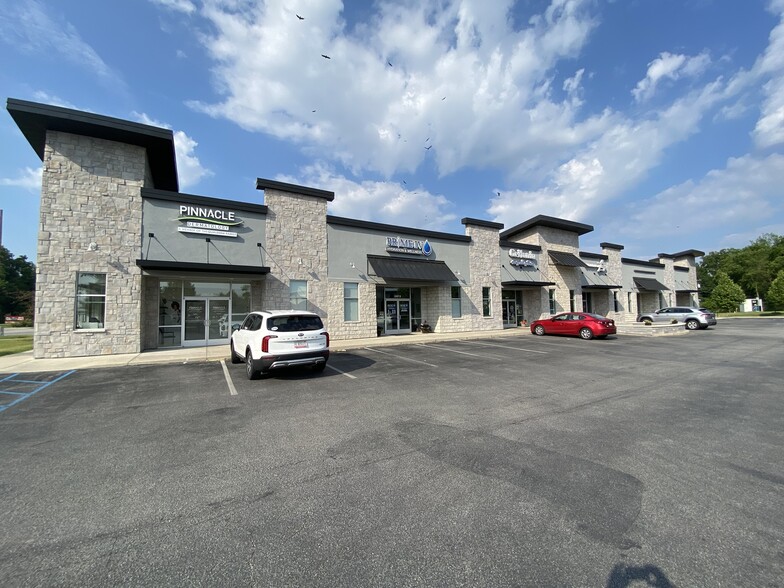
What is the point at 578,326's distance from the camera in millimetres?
Answer: 18609

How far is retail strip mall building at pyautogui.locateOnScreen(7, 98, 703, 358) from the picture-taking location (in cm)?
1254

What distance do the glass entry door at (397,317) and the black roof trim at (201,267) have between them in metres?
8.38

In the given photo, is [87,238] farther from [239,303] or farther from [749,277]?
[749,277]

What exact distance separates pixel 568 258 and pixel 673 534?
27.8 m

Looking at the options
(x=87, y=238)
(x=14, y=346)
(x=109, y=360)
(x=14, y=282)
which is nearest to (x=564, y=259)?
(x=109, y=360)

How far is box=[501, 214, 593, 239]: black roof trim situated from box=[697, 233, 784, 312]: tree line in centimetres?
3447

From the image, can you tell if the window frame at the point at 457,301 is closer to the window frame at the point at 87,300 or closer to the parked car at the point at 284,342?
the parked car at the point at 284,342

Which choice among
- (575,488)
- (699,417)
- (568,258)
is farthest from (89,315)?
(568,258)

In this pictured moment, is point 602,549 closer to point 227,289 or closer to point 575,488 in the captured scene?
point 575,488

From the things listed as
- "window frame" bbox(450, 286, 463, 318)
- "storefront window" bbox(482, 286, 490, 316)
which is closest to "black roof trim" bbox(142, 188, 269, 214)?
"window frame" bbox(450, 286, 463, 318)

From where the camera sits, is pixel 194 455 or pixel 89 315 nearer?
pixel 194 455

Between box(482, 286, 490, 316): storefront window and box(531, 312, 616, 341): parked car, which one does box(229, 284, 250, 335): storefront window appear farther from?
box(531, 312, 616, 341): parked car

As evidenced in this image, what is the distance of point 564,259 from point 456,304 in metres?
11.4

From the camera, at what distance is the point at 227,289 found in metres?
15.9
